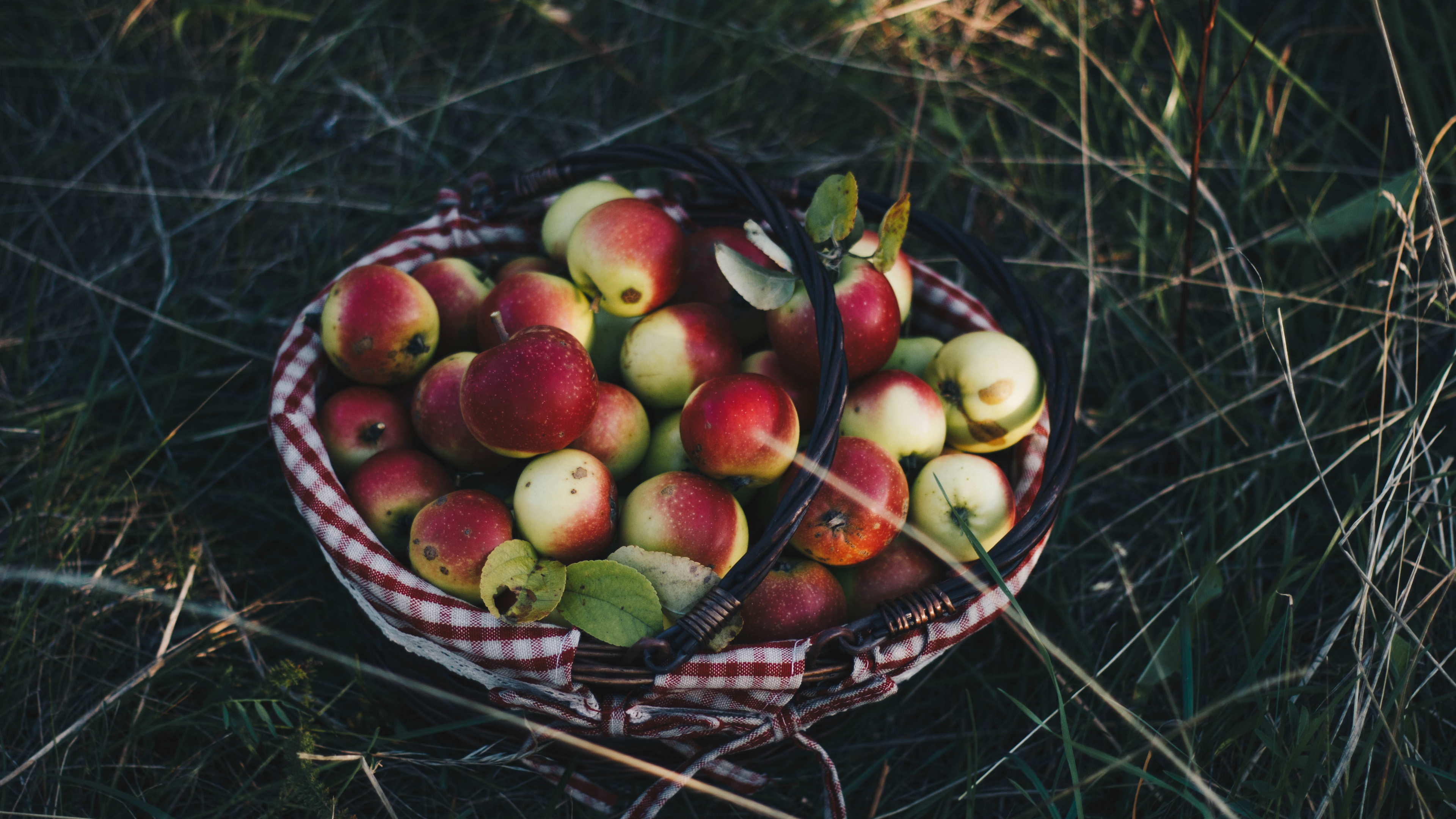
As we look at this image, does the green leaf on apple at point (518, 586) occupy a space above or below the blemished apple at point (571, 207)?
below

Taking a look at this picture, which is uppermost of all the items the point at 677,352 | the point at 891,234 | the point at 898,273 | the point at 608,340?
the point at 891,234

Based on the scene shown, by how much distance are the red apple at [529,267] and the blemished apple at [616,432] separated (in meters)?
0.41

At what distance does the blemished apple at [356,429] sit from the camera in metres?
1.98

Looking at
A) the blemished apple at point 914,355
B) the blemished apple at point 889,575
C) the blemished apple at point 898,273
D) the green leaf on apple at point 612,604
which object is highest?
the blemished apple at point 898,273

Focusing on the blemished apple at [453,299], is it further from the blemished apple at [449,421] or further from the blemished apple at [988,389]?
the blemished apple at [988,389]

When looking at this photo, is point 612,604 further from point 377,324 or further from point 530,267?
point 530,267

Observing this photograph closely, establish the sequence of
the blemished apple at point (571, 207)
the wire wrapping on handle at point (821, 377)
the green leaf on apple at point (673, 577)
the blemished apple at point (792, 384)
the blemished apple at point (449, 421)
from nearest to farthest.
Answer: the wire wrapping on handle at point (821, 377) < the green leaf on apple at point (673, 577) < the blemished apple at point (449, 421) < the blemished apple at point (792, 384) < the blemished apple at point (571, 207)

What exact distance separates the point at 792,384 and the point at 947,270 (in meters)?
1.18

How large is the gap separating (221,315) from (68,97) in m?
1.12

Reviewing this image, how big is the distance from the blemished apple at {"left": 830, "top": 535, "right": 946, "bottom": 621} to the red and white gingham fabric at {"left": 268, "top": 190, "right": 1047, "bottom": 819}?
0.19 metres

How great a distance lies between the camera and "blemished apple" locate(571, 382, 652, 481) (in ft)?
6.26

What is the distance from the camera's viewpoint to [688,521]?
1725 mm

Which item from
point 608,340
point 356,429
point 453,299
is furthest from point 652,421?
point 356,429

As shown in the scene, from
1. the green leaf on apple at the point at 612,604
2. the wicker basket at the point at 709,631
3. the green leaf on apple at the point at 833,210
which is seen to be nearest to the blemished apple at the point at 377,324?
the wicker basket at the point at 709,631
